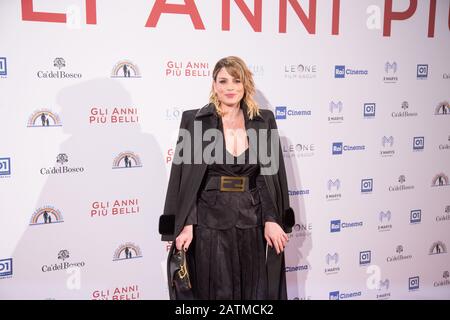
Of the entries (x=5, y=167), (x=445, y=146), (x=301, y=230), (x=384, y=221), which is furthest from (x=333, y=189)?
(x=5, y=167)

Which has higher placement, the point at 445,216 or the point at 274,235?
the point at 274,235

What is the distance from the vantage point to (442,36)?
392 cm

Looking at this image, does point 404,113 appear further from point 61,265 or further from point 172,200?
point 61,265

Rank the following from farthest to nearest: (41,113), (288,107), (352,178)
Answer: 1. (352,178)
2. (288,107)
3. (41,113)

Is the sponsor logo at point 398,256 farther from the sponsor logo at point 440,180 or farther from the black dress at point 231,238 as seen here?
the black dress at point 231,238

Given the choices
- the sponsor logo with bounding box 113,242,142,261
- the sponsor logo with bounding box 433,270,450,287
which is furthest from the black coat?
the sponsor logo with bounding box 433,270,450,287

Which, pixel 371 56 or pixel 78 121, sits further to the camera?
pixel 371 56

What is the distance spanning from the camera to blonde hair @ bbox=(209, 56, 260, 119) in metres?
2.68

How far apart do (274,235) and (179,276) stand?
1.86ft

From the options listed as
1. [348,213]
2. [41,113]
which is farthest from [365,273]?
[41,113]

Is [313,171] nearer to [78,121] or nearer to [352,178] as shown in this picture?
[352,178]

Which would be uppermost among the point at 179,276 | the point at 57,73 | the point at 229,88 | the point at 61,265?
the point at 57,73

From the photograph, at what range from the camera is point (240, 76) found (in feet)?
8.78
